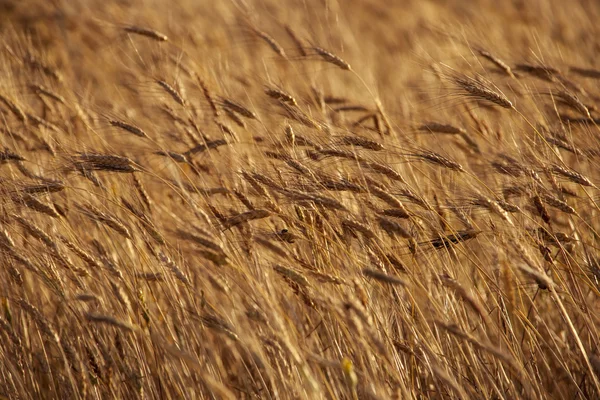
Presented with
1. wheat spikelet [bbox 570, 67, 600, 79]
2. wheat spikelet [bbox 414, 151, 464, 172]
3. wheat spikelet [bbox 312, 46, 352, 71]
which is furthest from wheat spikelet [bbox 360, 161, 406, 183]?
wheat spikelet [bbox 570, 67, 600, 79]

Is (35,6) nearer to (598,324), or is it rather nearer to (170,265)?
(170,265)

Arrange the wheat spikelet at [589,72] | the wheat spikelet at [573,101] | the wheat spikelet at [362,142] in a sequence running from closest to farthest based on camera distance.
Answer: the wheat spikelet at [362,142]
the wheat spikelet at [573,101]
the wheat spikelet at [589,72]

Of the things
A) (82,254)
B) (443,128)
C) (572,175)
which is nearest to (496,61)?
(443,128)

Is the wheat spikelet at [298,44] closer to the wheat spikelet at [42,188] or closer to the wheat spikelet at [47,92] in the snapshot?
the wheat spikelet at [47,92]

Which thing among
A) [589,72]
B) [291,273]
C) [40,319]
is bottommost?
[40,319]

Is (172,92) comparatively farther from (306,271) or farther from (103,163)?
(306,271)

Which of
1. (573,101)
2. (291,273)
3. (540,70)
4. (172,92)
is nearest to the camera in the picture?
(291,273)

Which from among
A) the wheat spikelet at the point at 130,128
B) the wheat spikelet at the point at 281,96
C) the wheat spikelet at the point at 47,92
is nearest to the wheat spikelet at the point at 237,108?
the wheat spikelet at the point at 281,96

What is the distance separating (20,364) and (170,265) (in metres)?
0.71

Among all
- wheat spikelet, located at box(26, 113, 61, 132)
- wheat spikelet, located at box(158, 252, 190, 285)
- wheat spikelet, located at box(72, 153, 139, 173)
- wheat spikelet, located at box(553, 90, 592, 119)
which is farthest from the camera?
wheat spikelet, located at box(26, 113, 61, 132)

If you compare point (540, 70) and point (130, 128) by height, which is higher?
point (540, 70)

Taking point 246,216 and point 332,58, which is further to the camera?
point 332,58

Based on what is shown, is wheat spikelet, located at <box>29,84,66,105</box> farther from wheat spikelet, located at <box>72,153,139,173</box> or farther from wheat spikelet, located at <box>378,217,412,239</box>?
wheat spikelet, located at <box>378,217,412,239</box>

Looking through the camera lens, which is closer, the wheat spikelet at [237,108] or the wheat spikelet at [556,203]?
the wheat spikelet at [556,203]
